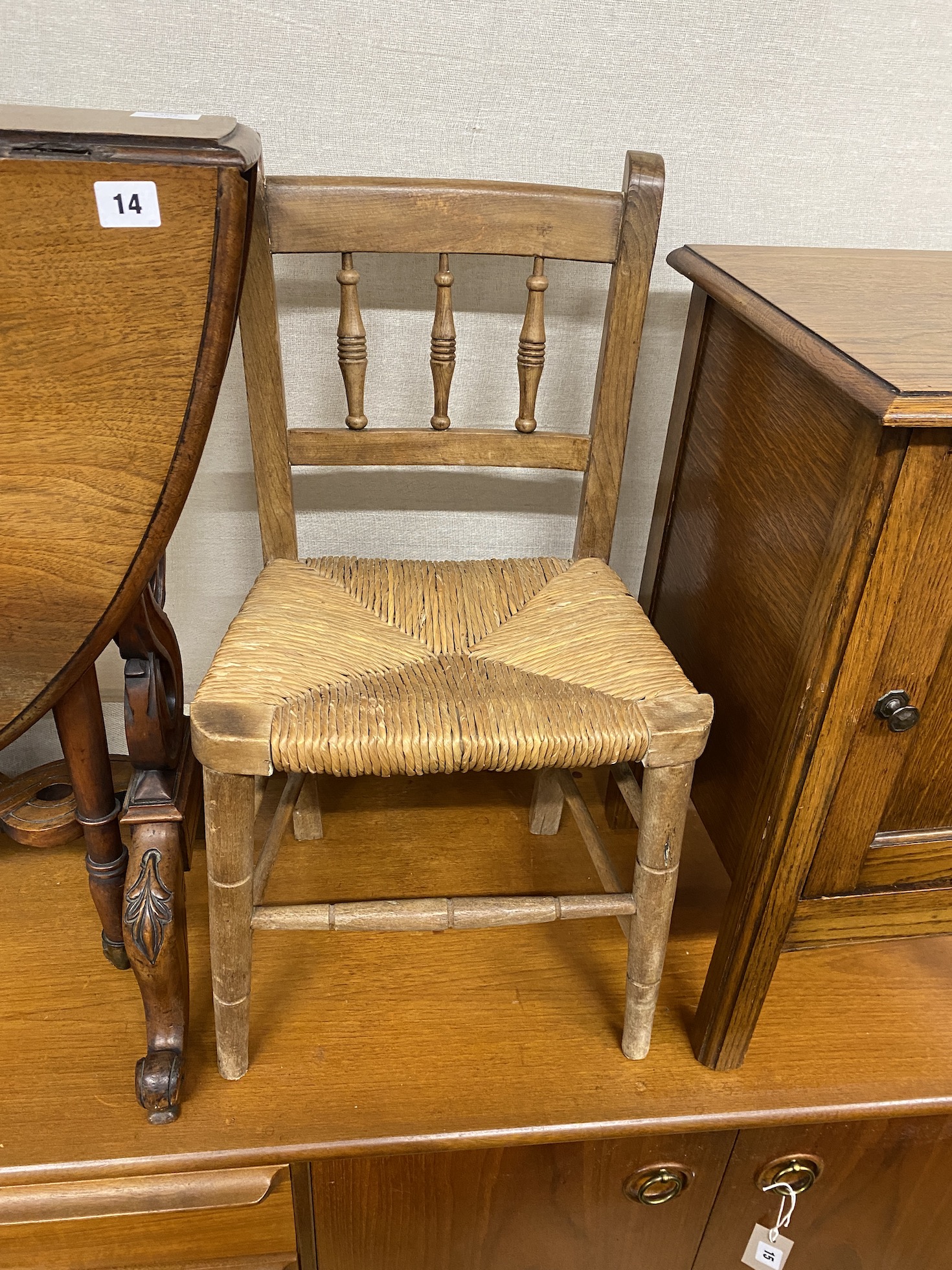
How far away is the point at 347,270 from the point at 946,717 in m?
0.75

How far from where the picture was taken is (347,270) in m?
1.00

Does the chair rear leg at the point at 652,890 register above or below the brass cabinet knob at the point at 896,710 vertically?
below

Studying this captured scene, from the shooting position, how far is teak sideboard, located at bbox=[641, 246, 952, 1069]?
0.71 meters

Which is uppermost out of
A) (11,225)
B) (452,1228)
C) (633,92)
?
(633,92)

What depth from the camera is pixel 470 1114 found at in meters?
0.96

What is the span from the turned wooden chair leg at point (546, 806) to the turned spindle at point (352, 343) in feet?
1.81

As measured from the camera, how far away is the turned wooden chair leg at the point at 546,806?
1297mm

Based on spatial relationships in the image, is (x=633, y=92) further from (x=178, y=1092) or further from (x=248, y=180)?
(x=178, y=1092)

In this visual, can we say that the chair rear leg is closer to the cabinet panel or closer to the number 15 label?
the cabinet panel

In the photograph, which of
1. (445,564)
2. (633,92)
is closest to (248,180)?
(445,564)

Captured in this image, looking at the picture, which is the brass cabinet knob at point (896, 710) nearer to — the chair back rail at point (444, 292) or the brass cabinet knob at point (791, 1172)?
the chair back rail at point (444, 292)

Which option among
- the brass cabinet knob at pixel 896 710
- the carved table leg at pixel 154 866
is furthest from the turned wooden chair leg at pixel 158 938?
the brass cabinet knob at pixel 896 710

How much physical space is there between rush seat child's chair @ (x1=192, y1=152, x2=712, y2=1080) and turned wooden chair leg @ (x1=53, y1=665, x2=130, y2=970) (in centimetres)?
14

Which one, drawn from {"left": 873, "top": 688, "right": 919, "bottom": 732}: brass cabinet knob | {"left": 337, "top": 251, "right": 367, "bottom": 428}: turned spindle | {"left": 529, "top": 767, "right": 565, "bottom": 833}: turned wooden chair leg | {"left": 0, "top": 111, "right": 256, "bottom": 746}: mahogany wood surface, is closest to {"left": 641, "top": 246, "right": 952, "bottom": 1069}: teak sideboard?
{"left": 873, "top": 688, "right": 919, "bottom": 732}: brass cabinet knob
